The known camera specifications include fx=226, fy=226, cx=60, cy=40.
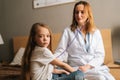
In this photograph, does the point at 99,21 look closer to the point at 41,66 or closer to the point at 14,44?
the point at 14,44

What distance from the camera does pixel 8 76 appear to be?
261 centimetres

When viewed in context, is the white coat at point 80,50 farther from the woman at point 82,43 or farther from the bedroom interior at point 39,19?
the bedroom interior at point 39,19

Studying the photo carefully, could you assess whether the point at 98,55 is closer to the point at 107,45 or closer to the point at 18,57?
the point at 107,45

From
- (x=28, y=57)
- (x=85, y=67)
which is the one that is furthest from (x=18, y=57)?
(x=28, y=57)

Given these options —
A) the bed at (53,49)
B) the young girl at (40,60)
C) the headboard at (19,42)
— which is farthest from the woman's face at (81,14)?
the headboard at (19,42)

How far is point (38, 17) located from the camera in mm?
4004

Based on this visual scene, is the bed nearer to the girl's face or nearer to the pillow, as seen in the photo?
the pillow

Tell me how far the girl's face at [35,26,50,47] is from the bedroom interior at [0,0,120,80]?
1576 mm

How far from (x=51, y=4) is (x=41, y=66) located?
244 cm

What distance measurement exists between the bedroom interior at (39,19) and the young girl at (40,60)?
1556 millimetres

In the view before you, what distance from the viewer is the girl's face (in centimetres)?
163

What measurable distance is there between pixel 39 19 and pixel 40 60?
250 cm

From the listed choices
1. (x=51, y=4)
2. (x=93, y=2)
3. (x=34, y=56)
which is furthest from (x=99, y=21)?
(x=34, y=56)

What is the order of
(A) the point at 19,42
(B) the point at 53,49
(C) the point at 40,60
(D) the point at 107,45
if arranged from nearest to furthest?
(C) the point at 40,60 < (D) the point at 107,45 < (B) the point at 53,49 < (A) the point at 19,42
